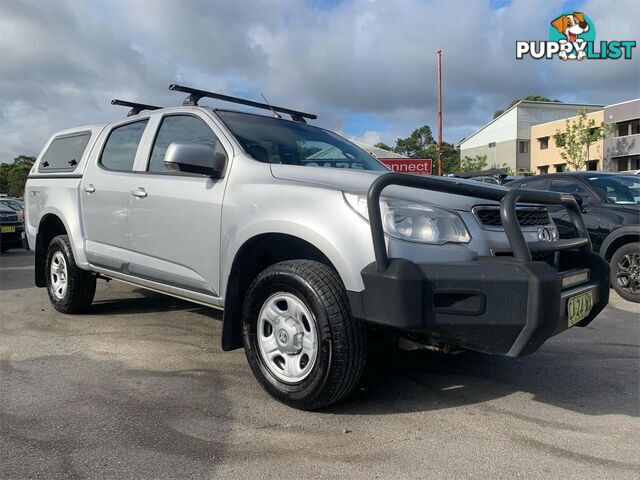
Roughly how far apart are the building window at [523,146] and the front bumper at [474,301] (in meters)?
53.8

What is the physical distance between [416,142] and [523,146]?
3280cm

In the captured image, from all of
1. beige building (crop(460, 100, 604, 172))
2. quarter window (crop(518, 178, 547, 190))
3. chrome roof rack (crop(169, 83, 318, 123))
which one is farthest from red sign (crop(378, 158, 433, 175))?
beige building (crop(460, 100, 604, 172))

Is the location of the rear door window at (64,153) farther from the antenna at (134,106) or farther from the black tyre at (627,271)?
the black tyre at (627,271)

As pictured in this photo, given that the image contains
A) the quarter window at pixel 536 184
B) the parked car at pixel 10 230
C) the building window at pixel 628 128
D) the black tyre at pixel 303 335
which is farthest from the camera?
the building window at pixel 628 128

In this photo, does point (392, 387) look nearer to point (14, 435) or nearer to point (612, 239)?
point (14, 435)

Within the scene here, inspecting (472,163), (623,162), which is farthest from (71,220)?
(472,163)

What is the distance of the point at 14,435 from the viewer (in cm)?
282

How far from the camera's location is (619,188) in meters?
6.95

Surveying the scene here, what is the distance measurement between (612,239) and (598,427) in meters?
4.07

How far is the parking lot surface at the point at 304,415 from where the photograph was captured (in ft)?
→ 8.34

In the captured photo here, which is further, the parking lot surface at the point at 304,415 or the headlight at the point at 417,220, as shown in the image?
the headlight at the point at 417,220

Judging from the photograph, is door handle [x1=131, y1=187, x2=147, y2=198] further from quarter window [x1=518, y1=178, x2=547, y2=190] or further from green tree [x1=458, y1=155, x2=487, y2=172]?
green tree [x1=458, y1=155, x2=487, y2=172]

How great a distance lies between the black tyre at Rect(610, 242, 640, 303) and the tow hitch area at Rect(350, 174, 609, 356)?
421 centimetres

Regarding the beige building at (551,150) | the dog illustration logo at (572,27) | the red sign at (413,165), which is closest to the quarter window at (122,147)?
the red sign at (413,165)
